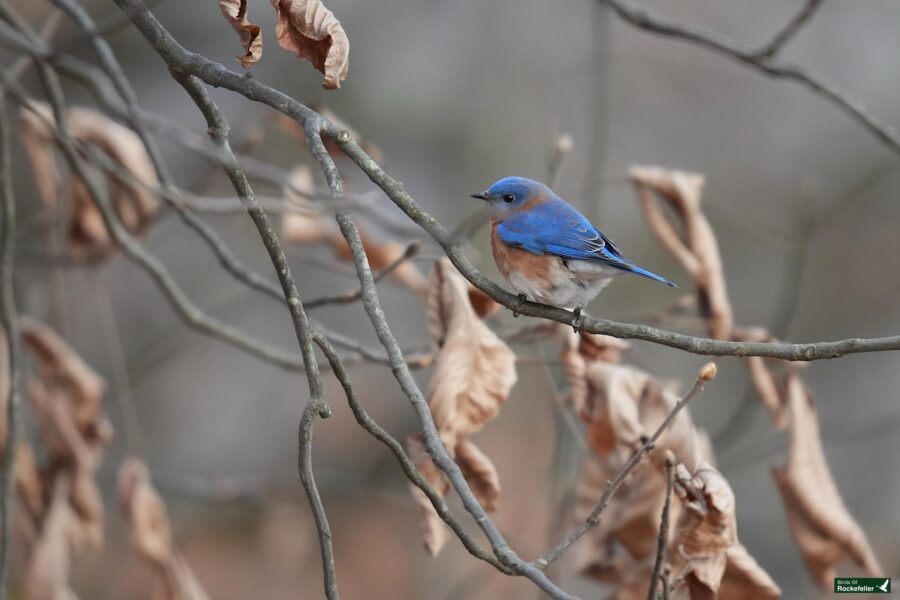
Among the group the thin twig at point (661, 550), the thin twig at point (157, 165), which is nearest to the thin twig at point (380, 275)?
the thin twig at point (157, 165)

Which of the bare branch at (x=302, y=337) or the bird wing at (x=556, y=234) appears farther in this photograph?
the bird wing at (x=556, y=234)

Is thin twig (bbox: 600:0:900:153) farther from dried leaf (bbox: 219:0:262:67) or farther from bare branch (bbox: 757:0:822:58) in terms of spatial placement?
dried leaf (bbox: 219:0:262:67)

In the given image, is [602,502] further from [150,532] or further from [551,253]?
[150,532]

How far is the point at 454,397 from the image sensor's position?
259 cm

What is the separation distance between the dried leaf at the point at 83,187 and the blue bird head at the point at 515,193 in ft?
4.27

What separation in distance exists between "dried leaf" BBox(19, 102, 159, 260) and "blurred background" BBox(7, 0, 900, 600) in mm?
2927

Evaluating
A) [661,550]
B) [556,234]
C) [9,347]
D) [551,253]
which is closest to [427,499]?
[661,550]

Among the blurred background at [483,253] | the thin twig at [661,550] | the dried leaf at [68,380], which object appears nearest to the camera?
the thin twig at [661,550]

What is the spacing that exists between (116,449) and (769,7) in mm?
7087

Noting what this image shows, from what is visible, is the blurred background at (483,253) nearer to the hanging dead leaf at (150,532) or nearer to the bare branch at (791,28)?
the hanging dead leaf at (150,532)

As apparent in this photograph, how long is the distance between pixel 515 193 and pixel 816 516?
1445 millimetres

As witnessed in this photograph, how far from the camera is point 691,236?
342 centimetres

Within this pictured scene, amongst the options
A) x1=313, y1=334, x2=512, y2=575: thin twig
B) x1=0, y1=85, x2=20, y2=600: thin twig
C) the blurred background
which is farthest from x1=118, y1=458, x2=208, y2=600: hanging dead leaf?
the blurred background

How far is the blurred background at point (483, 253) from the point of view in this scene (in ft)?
24.9
